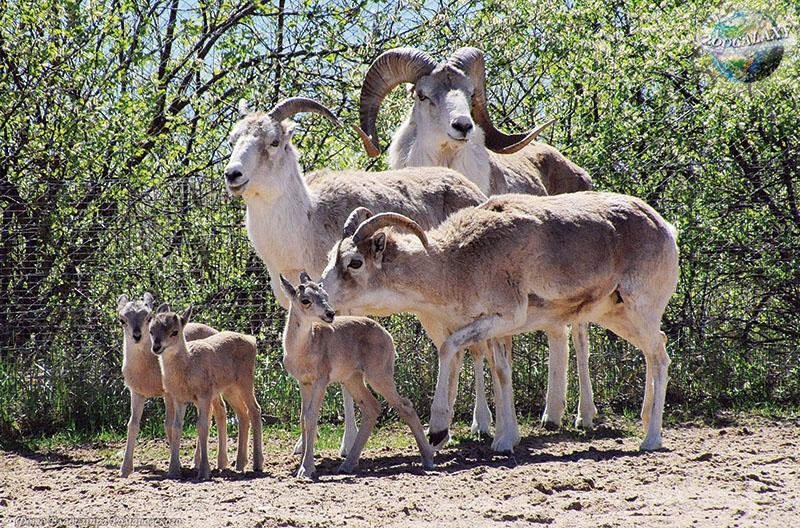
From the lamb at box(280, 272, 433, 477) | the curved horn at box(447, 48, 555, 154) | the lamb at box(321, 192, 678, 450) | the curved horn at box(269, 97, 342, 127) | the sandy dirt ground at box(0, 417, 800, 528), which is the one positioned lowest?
the sandy dirt ground at box(0, 417, 800, 528)

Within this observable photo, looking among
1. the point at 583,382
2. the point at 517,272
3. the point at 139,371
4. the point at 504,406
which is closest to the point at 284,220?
the point at 139,371

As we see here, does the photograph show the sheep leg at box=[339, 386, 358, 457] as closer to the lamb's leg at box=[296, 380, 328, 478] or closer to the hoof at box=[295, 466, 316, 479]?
the lamb's leg at box=[296, 380, 328, 478]

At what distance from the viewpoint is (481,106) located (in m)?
12.9

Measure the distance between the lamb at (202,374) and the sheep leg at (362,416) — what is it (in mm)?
747

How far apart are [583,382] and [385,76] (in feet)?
13.3

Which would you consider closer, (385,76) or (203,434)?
(203,434)

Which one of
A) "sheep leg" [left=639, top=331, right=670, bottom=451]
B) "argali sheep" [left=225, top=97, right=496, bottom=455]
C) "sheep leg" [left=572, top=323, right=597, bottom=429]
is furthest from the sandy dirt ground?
"argali sheep" [left=225, top=97, right=496, bottom=455]

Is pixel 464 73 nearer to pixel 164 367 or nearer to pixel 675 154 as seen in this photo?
pixel 675 154

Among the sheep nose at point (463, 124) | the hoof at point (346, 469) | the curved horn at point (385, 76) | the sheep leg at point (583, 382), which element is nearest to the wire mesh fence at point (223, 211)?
the sheep leg at point (583, 382)

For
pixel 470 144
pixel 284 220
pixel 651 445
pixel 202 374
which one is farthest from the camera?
pixel 470 144

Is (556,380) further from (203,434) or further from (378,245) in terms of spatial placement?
(203,434)

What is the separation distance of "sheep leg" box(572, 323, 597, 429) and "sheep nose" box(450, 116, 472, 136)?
2295mm

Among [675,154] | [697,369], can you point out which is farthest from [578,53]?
[697,369]

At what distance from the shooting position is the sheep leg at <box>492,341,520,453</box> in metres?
9.45
